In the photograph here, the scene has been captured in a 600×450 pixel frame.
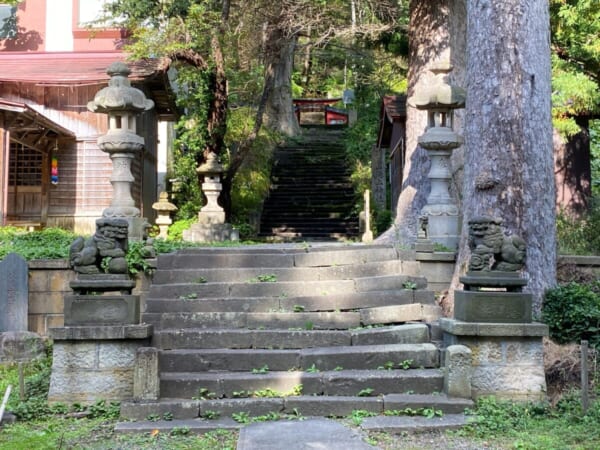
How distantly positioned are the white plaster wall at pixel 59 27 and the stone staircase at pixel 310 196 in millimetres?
8604

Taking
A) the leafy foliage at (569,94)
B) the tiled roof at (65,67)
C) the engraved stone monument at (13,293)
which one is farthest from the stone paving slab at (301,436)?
the tiled roof at (65,67)

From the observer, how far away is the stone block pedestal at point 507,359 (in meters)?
6.17

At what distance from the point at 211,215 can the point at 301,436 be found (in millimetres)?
10287

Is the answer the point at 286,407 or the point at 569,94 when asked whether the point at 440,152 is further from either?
the point at 286,407

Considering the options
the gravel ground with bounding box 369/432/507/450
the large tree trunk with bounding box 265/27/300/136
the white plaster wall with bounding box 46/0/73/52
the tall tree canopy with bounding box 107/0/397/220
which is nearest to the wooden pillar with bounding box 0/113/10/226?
the tall tree canopy with bounding box 107/0/397/220

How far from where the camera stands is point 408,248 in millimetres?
8586

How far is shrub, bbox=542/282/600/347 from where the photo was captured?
7.22m

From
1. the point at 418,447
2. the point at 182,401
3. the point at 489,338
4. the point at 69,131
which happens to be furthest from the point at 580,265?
the point at 69,131

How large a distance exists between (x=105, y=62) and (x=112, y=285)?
1262 cm

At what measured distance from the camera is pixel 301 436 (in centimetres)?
523

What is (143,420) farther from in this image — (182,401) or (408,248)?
(408,248)

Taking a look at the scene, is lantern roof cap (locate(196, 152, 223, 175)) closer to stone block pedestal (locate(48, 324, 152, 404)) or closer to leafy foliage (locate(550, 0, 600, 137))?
leafy foliage (locate(550, 0, 600, 137))

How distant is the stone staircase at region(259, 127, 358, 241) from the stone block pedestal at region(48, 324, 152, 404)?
1213cm

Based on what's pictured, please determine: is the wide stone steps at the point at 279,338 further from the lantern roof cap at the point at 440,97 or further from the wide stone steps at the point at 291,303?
the lantern roof cap at the point at 440,97
